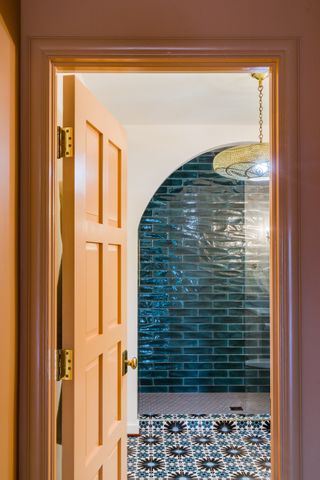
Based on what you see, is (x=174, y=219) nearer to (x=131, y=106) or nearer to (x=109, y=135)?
(x=131, y=106)

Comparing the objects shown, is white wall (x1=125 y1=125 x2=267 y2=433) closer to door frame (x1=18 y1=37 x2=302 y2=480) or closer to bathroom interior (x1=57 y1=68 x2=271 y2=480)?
bathroom interior (x1=57 y1=68 x2=271 y2=480)

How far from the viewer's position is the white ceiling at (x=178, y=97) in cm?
224

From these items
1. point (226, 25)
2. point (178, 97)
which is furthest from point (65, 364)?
point (178, 97)

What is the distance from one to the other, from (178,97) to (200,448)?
99.4 inches

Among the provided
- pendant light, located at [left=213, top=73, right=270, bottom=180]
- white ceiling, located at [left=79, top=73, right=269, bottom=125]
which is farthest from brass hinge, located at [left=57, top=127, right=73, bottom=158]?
pendant light, located at [left=213, top=73, right=270, bottom=180]

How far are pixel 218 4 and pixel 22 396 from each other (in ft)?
4.17

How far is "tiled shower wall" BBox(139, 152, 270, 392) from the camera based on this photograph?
3.64 metres

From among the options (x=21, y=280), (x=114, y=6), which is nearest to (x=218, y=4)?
(x=114, y=6)

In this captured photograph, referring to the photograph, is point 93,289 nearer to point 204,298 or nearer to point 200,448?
point 200,448

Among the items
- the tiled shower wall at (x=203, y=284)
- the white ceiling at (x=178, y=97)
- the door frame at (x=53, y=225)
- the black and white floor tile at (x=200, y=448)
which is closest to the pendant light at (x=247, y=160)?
the white ceiling at (x=178, y=97)

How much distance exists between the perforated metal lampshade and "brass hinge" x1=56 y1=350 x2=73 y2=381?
1651mm

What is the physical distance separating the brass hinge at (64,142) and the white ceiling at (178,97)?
97cm

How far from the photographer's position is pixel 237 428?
3262 mm

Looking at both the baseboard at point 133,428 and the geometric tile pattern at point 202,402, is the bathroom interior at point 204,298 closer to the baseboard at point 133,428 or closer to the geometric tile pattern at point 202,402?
the geometric tile pattern at point 202,402
